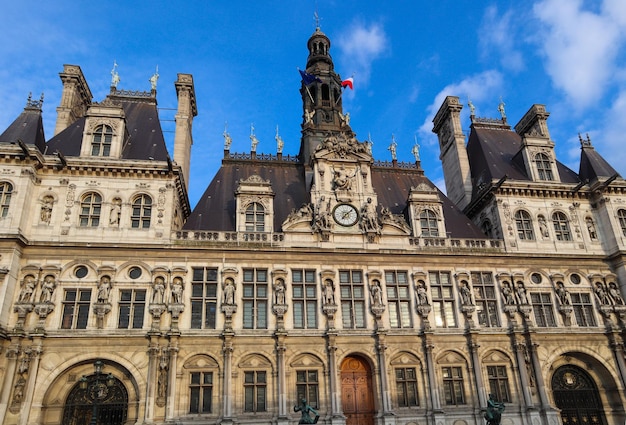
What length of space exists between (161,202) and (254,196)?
19.5 feet

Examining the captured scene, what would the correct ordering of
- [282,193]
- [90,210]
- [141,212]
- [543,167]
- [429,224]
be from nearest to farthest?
[90,210] → [141,212] → [429,224] → [282,193] → [543,167]

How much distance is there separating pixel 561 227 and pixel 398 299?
1420cm

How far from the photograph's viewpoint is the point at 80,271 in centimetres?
2852

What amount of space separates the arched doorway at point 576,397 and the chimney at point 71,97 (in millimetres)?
38723

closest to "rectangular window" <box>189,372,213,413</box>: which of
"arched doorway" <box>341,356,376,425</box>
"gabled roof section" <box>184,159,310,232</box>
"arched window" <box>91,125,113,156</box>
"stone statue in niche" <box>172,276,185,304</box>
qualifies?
"stone statue in niche" <box>172,276,185,304</box>

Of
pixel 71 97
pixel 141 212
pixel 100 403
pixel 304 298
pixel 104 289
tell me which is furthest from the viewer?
pixel 71 97

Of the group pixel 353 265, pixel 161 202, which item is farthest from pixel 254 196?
pixel 353 265

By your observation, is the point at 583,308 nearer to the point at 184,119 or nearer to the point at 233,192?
the point at 233,192

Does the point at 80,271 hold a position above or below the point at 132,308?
above

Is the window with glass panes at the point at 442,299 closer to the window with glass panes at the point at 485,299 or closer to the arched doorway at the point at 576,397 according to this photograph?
the window with glass panes at the point at 485,299

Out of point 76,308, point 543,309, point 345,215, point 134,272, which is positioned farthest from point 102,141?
point 543,309

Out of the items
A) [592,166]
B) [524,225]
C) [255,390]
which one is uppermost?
[592,166]

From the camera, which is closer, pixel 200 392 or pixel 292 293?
pixel 200 392

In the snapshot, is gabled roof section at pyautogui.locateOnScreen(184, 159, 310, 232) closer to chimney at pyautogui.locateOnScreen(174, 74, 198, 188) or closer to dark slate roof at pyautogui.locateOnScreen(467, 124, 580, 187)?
chimney at pyautogui.locateOnScreen(174, 74, 198, 188)
